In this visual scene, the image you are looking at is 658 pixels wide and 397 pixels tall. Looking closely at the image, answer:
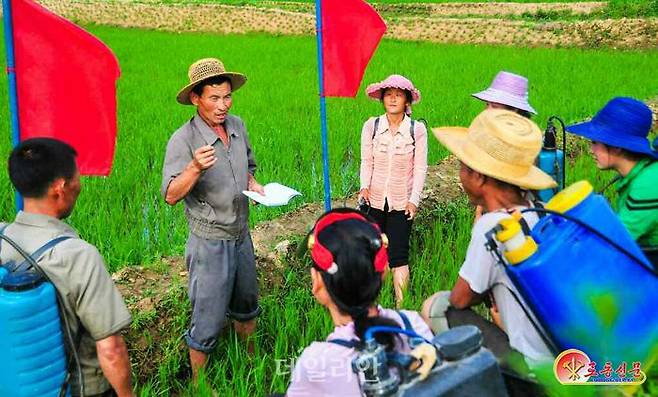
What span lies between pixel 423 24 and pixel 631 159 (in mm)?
14247

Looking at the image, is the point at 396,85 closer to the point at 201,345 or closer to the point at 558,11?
the point at 201,345

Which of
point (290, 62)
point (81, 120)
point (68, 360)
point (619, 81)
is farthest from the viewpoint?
point (290, 62)

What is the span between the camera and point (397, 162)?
10.1ft

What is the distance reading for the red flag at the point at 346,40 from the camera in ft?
A: 10.2

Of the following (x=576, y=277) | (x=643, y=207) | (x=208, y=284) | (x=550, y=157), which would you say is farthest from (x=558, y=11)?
(x=576, y=277)

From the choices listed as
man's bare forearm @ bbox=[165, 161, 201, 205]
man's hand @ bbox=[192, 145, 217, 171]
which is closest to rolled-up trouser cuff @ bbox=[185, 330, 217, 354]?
man's bare forearm @ bbox=[165, 161, 201, 205]

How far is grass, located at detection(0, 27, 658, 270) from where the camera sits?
378 centimetres

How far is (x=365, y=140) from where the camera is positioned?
3.16m

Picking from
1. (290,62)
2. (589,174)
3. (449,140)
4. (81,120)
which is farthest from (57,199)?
(290,62)

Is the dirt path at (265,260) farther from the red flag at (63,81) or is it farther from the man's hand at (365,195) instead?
the red flag at (63,81)

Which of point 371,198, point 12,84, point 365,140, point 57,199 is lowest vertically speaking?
point 371,198

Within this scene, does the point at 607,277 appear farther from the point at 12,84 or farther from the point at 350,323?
the point at 12,84

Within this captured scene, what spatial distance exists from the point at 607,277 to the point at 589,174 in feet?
12.7

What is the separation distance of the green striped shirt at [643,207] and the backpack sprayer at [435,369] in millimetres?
1166
